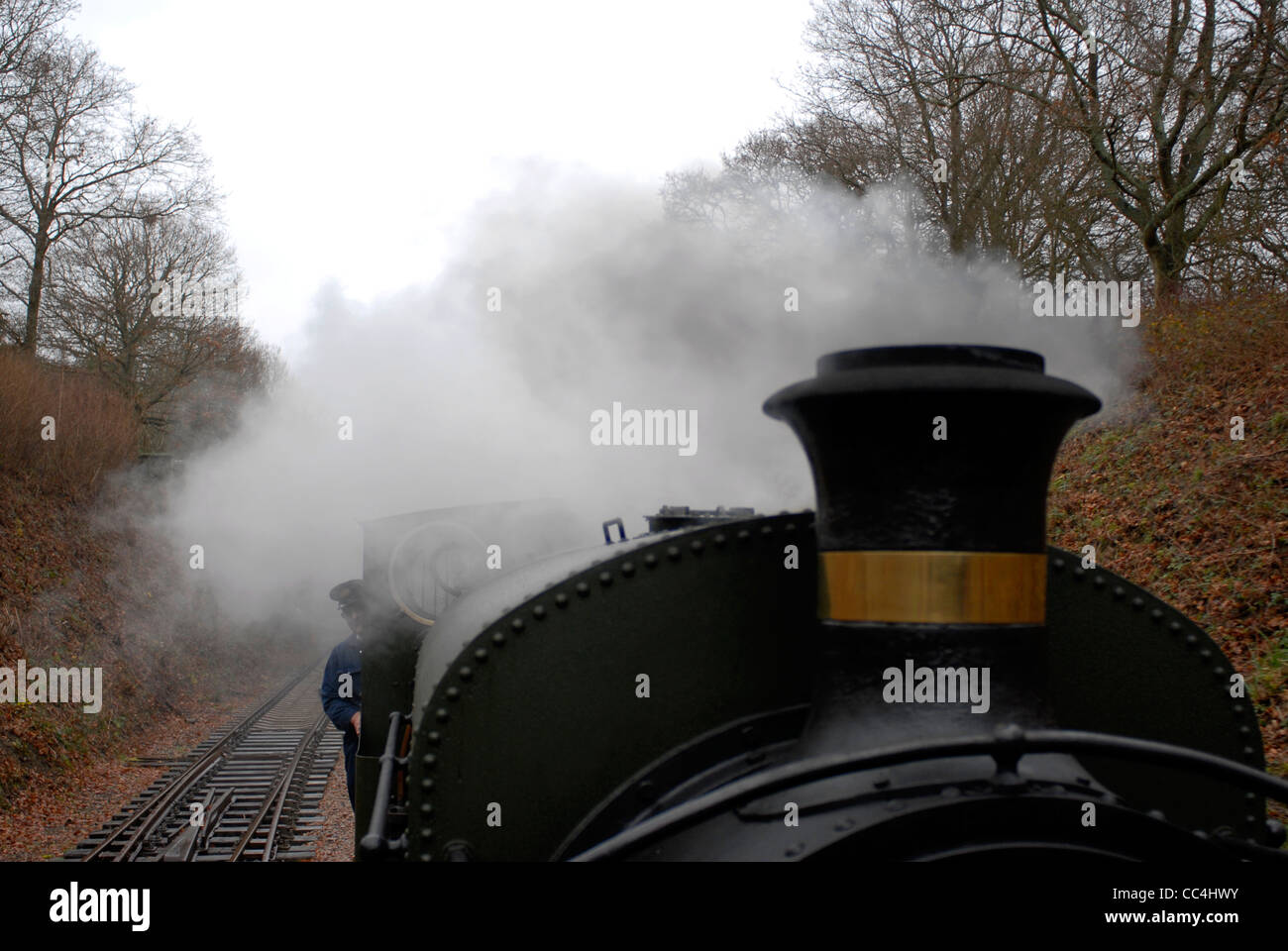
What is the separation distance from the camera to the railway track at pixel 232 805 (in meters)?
8.43

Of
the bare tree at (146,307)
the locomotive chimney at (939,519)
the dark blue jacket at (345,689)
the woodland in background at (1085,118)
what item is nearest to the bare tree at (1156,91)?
the woodland in background at (1085,118)

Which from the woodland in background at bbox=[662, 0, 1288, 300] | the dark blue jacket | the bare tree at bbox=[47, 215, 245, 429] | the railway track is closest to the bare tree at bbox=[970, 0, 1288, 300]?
the woodland in background at bbox=[662, 0, 1288, 300]

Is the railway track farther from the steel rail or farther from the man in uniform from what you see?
the man in uniform

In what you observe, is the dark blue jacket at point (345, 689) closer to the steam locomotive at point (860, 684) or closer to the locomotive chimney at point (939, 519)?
the steam locomotive at point (860, 684)

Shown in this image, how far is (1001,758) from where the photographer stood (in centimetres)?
176

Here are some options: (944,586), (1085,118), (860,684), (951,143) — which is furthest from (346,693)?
(1085,118)

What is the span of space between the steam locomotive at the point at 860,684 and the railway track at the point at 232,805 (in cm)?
653

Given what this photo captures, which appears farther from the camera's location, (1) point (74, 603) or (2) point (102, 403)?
(2) point (102, 403)

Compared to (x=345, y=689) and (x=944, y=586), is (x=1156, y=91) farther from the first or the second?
(x=944, y=586)

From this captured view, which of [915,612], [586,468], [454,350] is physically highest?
[454,350]

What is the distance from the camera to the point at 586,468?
604cm
